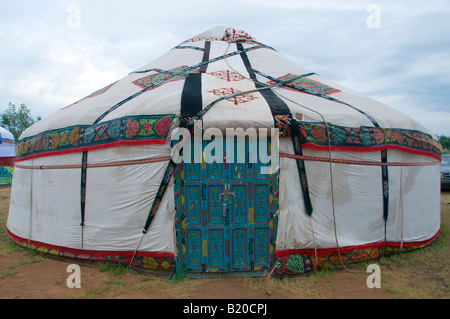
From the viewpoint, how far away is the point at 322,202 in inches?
139

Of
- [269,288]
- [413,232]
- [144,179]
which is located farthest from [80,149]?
[413,232]

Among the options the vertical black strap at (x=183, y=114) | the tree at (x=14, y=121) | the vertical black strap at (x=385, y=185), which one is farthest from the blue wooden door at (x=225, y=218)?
the tree at (x=14, y=121)

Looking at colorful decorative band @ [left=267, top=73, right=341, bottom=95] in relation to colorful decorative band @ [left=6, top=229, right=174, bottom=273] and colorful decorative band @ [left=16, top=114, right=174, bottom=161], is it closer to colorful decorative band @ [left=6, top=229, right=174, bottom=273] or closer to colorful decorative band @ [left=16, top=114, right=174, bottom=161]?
colorful decorative band @ [left=16, top=114, right=174, bottom=161]

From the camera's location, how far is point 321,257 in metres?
3.48

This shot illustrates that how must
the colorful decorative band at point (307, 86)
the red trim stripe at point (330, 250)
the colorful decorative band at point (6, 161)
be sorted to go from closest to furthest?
the red trim stripe at point (330, 250)
the colorful decorative band at point (307, 86)
the colorful decorative band at point (6, 161)

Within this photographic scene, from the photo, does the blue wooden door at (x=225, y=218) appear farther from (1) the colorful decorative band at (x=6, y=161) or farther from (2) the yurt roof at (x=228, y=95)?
(1) the colorful decorative band at (x=6, y=161)

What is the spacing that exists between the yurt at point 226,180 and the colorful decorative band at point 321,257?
0.01 meters

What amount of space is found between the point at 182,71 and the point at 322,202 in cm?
251

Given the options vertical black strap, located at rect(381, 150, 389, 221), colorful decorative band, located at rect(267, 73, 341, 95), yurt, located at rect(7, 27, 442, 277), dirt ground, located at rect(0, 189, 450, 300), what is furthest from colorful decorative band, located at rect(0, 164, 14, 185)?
vertical black strap, located at rect(381, 150, 389, 221)

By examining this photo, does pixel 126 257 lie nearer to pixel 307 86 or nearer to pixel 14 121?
pixel 307 86

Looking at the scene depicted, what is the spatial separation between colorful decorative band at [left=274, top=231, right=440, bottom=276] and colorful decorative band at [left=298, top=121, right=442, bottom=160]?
1.14 m

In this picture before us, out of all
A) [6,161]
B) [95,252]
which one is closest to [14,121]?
[6,161]

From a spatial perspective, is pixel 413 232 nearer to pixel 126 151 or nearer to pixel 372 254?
pixel 372 254

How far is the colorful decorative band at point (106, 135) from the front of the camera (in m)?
3.32
